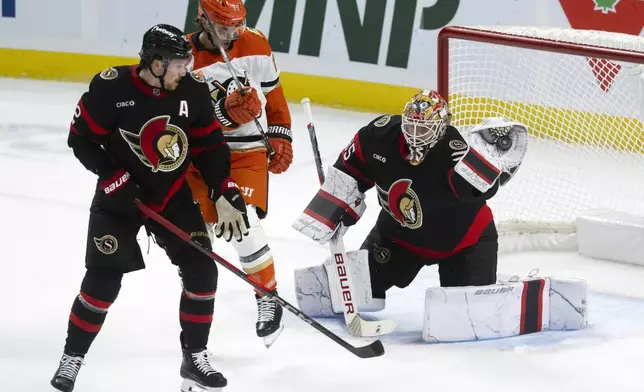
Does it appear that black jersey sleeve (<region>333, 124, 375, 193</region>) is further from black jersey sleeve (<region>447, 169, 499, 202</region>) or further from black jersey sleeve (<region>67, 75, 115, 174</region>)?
black jersey sleeve (<region>67, 75, 115, 174</region>)

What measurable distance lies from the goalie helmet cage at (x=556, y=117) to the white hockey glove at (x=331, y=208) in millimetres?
946

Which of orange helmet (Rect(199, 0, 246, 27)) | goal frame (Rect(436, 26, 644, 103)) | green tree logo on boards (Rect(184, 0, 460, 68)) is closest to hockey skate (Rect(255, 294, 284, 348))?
orange helmet (Rect(199, 0, 246, 27))

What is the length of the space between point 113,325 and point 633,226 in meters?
1.92

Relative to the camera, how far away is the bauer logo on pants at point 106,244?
290cm

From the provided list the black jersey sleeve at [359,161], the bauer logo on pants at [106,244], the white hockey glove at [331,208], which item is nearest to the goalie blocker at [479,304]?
the white hockey glove at [331,208]

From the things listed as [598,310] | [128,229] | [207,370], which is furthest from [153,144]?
[598,310]

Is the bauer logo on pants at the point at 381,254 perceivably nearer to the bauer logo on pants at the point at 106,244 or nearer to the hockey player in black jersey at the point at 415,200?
the hockey player in black jersey at the point at 415,200

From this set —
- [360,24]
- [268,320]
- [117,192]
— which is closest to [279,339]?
[268,320]

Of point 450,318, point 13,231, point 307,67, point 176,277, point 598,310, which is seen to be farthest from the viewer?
point 307,67

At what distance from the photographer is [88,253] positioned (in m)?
2.94

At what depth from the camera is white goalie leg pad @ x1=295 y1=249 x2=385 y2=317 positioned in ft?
11.9

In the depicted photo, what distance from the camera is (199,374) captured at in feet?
9.87

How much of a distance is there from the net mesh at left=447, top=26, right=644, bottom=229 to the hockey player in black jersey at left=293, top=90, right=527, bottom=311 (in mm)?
971

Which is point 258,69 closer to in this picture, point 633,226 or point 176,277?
point 176,277
